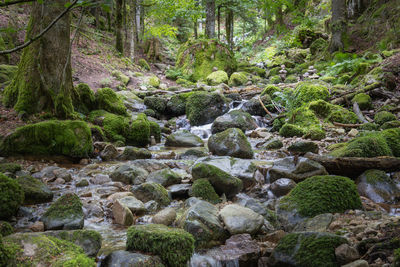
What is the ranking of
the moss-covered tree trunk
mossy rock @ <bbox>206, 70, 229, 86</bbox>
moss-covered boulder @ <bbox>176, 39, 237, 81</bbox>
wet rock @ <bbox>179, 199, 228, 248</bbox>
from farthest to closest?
moss-covered boulder @ <bbox>176, 39, 237, 81</bbox>
mossy rock @ <bbox>206, 70, 229, 86</bbox>
the moss-covered tree trunk
wet rock @ <bbox>179, 199, 228, 248</bbox>

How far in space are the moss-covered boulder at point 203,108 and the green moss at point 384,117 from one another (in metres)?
5.32

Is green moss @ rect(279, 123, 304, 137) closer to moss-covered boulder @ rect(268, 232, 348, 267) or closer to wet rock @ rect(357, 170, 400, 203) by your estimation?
wet rock @ rect(357, 170, 400, 203)

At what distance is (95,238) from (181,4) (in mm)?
17078

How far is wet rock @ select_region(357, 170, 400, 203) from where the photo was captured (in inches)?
160

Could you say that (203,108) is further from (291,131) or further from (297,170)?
(297,170)

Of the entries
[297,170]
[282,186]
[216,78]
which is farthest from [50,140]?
[216,78]

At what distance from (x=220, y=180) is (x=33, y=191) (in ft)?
8.65

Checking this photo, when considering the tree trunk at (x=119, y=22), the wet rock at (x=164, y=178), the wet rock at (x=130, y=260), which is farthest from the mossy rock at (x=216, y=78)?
the wet rock at (x=130, y=260)

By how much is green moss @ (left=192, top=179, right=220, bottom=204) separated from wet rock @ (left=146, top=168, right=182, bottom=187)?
616 mm

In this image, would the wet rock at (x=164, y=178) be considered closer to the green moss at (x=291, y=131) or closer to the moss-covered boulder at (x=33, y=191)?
the moss-covered boulder at (x=33, y=191)

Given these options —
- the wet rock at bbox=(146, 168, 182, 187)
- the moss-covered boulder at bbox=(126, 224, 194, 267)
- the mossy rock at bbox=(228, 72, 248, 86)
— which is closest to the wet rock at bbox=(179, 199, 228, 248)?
the moss-covered boulder at bbox=(126, 224, 194, 267)

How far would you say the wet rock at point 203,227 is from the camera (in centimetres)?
302

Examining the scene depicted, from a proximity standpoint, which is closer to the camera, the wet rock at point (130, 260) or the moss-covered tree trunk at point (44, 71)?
the wet rock at point (130, 260)

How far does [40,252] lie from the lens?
2217mm
